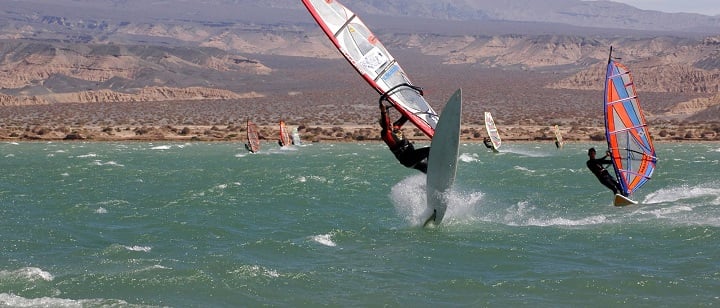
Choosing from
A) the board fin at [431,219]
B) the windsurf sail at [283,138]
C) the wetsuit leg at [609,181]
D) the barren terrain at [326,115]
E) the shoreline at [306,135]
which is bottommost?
the barren terrain at [326,115]

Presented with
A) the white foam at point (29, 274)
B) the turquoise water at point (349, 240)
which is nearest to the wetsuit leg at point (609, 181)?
the turquoise water at point (349, 240)

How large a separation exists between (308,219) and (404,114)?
570cm

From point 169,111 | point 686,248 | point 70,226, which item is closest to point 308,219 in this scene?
point 70,226

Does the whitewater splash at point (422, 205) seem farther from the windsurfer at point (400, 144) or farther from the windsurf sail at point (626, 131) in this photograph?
the windsurf sail at point (626, 131)

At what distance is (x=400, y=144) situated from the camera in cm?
1825

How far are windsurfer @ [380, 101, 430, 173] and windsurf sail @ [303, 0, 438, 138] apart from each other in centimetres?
39

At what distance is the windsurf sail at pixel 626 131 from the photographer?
20.3 meters

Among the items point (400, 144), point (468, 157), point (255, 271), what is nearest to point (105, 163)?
point (468, 157)

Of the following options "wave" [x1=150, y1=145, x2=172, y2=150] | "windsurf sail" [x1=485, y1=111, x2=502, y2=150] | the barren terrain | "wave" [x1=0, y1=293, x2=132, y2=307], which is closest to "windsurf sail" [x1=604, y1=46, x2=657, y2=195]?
"wave" [x1=0, y1=293, x2=132, y2=307]

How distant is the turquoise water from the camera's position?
15.3m

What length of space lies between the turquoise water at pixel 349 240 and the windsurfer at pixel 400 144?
163 cm

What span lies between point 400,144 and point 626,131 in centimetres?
537

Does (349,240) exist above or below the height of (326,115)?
above

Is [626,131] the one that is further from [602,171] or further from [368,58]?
[368,58]
